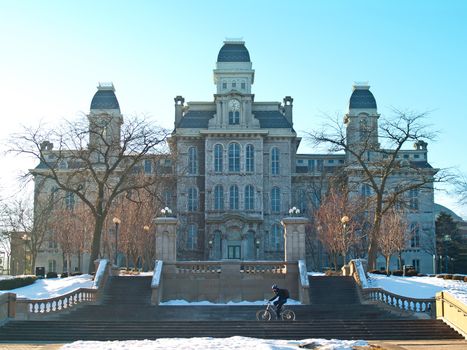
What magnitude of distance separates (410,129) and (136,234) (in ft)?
71.2

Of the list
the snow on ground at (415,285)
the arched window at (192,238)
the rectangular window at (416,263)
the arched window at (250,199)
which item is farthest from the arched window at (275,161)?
the snow on ground at (415,285)

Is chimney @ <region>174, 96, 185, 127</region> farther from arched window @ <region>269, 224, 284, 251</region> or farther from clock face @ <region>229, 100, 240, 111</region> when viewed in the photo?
arched window @ <region>269, 224, 284, 251</region>

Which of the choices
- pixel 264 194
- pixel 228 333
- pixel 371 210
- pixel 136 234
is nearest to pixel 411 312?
pixel 228 333

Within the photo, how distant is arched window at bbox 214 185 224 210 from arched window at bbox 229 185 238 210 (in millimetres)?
738

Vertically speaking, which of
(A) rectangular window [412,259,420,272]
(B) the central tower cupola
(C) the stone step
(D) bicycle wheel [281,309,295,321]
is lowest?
(C) the stone step

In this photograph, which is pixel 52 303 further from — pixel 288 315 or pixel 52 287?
pixel 288 315

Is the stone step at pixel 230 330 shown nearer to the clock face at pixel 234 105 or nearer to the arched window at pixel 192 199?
the arched window at pixel 192 199

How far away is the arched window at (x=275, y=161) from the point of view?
Result: 234 ft

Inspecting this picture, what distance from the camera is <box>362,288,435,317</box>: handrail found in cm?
2830

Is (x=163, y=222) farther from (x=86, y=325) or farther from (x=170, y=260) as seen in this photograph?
(x=86, y=325)

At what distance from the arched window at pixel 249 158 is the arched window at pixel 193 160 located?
4.83 meters

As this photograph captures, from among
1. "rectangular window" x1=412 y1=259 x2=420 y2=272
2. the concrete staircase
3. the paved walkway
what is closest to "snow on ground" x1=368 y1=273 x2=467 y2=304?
the concrete staircase

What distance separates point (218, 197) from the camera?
6956 centimetres

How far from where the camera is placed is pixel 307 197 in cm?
7338
